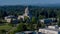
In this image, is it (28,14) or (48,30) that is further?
(28,14)

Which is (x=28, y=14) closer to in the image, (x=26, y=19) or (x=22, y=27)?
(x=26, y=19)

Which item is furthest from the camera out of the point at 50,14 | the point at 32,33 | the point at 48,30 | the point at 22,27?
the point at 50,14

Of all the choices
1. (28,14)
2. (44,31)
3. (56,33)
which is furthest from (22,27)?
(28,14)

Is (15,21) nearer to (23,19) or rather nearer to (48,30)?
(23,19)

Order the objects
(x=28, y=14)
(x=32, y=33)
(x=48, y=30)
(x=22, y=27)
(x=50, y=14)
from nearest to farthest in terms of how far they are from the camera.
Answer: (x=32, y=33)
(x=48, y=30)
(x=22, y=27)
(x=28, y=14)
(x=50, y=14)

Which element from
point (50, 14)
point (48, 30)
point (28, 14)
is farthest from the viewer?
point (50, 14)

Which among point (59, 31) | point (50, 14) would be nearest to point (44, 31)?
point (59, 31)

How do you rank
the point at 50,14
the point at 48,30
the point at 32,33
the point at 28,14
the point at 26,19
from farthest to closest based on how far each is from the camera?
the point at 50,14
the point at 28,14
the point at 26,19
the point at 48,30
the point at 32,33

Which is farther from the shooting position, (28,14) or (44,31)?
(28,14)
